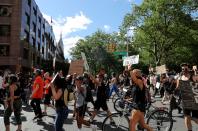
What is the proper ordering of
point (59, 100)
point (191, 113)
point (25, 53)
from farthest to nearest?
point (25, 53), point (191, 113), point (59, 100)

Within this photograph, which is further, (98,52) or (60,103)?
(98,52)

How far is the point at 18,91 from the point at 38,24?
6677cm

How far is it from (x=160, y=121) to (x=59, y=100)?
11.0 feet

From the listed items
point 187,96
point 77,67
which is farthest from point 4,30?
point 187,96

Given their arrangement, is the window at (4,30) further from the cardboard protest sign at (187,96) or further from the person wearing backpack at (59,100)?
the person wearing backpack at (59,100)

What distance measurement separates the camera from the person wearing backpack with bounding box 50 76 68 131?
30.1 feet

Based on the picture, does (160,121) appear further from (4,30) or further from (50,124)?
(4,30)

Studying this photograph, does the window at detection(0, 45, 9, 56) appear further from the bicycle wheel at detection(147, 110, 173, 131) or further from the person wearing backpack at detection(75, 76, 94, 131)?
the bicycle wheel at detection(147, 110, 173, 131)

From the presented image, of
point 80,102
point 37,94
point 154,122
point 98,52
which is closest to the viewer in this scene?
point 154,122

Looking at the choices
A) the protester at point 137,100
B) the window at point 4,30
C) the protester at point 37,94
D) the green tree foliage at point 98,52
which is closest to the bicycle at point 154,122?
the protester at point 137,100

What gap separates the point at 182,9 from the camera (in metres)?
58.5

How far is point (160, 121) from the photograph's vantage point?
1159 cm

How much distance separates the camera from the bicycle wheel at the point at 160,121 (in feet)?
37.9

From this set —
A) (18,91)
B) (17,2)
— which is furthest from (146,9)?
(18,91)
